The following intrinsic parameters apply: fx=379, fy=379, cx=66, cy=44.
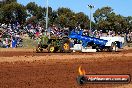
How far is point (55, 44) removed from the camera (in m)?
29.7

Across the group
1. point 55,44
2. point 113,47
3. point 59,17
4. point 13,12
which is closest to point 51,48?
point 55,44

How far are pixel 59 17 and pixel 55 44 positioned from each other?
3375 centimetres

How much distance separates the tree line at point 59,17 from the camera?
2259 inches

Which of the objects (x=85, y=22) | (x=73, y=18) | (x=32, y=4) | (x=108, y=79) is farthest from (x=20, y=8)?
(x=108, y=79)

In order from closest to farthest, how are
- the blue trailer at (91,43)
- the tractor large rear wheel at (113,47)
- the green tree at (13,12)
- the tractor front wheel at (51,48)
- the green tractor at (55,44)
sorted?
the green tractor at (55,44), the tractor front wheel at (51,48), the blue trailer at (91,43), the tractor large rear wheel at (113,47), the green tree at (13,12)

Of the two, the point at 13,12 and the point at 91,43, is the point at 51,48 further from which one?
the point at 13,12

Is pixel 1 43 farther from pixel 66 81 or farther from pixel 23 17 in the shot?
pixel 66 81

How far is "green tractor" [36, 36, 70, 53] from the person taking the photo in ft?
96.6

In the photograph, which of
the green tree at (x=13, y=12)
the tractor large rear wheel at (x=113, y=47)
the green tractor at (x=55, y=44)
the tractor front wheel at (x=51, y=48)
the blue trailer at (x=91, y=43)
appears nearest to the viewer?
the green tractor at (x=55, y=44)

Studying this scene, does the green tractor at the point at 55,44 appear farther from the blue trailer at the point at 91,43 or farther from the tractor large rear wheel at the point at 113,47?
the tractor large rear wheel at the point at 113,47

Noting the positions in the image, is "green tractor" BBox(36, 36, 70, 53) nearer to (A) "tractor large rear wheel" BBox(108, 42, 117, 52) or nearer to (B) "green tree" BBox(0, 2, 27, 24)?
(A) "tractor large rear wheel" BBox(108, 42, 117, 52)

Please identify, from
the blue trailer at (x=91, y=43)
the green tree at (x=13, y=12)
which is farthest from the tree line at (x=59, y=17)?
the blue trailer at (x=91, y=43)

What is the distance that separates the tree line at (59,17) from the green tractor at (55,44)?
25.0 m

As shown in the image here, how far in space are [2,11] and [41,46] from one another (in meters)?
27.9
